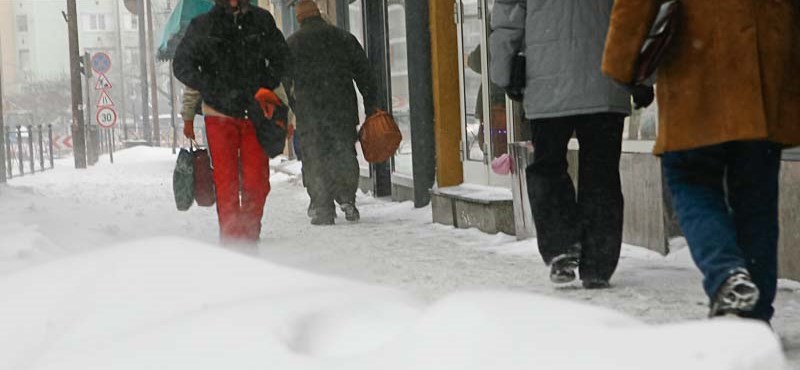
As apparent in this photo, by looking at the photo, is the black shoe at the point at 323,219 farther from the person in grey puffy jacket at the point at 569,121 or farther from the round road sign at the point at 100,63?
the round road sign at the point at 100,63

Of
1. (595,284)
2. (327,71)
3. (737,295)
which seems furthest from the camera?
(327,71)

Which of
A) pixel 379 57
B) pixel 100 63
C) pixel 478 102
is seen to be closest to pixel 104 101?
pixel 100 63

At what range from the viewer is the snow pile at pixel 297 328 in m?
2.46

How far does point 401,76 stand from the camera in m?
12.8

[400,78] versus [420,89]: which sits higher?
[400,78]

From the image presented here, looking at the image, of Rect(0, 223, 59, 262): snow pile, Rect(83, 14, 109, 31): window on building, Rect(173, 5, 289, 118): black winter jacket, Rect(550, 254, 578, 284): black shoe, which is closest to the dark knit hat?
Rect(173, 5, 289, 118): black winter jacket

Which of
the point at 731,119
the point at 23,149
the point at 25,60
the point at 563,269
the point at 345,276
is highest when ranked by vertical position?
the point at 25,60

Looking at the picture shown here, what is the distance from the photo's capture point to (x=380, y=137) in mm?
10633

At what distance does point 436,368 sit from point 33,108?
78.7 metres

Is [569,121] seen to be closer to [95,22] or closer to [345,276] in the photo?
[345,276]

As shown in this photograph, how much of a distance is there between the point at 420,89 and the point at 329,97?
3.19ft

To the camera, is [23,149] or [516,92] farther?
[23,149]

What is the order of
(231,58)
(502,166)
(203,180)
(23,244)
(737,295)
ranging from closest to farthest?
(737,295) < (23,244) < (231,58) < (203,180) < (502,166)

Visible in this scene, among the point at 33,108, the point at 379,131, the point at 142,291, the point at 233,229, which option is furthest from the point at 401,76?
the point at 33,108
